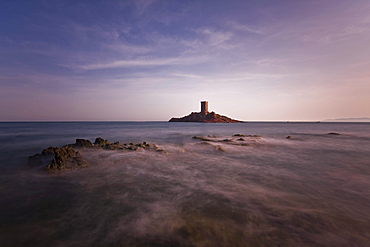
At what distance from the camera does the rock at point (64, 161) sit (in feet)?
30.5

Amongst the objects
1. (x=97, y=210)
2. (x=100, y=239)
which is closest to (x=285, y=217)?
(x=100, y=239)

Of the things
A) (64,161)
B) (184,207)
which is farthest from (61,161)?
(184,207)

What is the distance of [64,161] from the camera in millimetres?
9594

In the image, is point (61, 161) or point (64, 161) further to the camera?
point (64, 161)

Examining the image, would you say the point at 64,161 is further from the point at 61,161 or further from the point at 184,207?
the point at 184,207

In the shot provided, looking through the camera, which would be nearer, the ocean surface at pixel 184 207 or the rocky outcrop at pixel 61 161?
the ocean surface at pixel 184 207

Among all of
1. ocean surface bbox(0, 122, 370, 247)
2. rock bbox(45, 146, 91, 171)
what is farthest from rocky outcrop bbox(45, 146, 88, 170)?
ocean surface bbox(0, 122, 370, 247)

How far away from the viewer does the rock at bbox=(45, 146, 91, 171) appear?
9.30m

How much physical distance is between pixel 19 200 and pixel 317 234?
907 cm

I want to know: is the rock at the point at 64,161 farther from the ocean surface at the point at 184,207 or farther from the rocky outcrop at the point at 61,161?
the ocean surface at the point at 184,207

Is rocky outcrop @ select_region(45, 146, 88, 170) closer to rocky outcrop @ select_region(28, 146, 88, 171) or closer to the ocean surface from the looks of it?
rocky outcrop @ select_region(28, 146, 88, 171)

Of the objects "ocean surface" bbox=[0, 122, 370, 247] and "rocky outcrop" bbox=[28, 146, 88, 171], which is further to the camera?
"rocky outcrop" bbox=[28, 146, 88, 171]

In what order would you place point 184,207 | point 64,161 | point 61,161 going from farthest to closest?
point 64,161
point 61,161
point 184,207

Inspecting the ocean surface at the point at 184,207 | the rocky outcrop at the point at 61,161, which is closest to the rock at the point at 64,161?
the rocky outcrop at the point at 61,161
